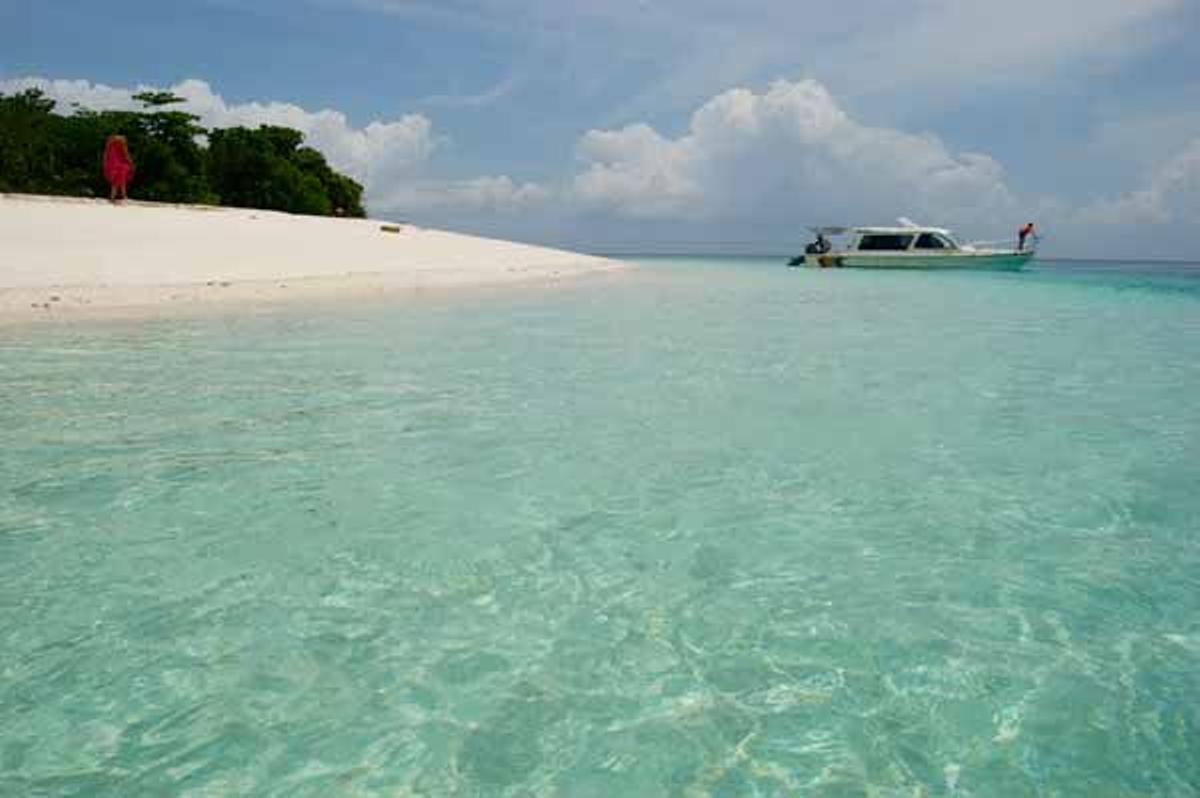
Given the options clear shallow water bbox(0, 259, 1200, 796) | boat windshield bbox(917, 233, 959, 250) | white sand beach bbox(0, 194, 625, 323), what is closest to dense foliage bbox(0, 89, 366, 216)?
white sand beach bbox(0, 194, 625, 323)

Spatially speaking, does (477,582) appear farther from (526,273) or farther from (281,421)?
(526,273)

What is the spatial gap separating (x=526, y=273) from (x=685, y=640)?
31.0m

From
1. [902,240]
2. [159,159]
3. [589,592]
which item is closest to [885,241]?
[902,240]

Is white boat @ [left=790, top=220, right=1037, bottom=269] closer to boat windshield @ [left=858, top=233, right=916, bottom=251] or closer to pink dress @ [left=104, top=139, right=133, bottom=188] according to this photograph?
boat windshield @ [left=858, top=233, right=916, bottom=251]

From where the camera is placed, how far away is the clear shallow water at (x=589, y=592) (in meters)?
2.70

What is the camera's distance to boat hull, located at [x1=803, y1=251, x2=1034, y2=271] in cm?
4956

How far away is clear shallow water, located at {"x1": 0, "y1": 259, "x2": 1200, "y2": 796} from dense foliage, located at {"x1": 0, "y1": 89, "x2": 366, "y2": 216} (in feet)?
105

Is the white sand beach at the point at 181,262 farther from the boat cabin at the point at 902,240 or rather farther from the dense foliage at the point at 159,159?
the boat cabin at the point at 902,240

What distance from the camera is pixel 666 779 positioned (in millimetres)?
2590

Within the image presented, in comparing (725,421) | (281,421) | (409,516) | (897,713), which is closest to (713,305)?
(725,421)

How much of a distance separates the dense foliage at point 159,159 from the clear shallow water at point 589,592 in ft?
105

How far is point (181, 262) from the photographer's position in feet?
65.4

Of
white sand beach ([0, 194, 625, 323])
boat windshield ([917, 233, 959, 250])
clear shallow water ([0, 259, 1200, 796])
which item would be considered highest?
boat windshield ([917, 233, 959, 250])

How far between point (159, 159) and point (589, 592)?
40617 mm
